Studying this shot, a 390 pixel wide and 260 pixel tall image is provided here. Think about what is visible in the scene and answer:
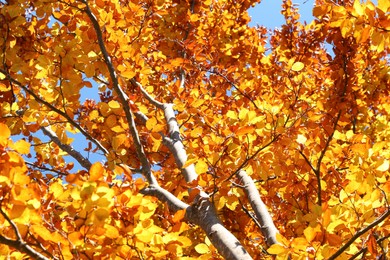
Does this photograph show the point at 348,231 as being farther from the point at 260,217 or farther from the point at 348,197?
the point at 260,217

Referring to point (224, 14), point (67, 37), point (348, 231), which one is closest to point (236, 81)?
point (224, 14)

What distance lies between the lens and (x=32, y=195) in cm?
148

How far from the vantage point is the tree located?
1622 millimetres

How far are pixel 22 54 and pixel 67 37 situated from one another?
354 mm

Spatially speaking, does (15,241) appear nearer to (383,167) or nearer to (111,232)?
(111,232)

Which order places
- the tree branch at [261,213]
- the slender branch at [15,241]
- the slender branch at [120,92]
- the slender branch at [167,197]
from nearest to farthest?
the slender branch at [15,241]
the slender branch at [120,92]
the slender branch at [167,197]
the tree branch at [261,213]

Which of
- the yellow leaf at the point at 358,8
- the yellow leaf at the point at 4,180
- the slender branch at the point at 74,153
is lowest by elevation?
the yellow leaf at the point at 4,180

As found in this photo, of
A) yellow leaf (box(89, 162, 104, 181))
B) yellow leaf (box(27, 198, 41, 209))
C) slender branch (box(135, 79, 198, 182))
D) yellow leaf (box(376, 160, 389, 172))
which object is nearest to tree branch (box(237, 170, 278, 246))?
slender branch (box(135, 79, 198, 182))

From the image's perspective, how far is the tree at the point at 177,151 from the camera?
1.62 m

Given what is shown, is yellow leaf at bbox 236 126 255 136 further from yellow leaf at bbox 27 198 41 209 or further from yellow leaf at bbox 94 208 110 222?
yellow leaf at bbox 27 198 41 209

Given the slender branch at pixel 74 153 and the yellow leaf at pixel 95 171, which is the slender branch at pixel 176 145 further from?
the yellow leaf at pixel 95 171

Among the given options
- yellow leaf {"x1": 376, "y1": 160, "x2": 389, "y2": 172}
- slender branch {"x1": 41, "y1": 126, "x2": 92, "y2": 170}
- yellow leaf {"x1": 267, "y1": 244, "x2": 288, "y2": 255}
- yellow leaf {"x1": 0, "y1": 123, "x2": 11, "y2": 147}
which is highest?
slender branch {"x1": 41, "y1": 126, "x2": 92, "y2": 170}

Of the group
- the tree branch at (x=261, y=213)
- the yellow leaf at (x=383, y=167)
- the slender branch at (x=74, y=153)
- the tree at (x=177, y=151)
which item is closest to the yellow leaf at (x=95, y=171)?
the tree at (x=177, y=151)

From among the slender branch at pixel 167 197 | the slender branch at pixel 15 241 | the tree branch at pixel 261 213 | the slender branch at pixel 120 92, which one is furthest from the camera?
the tree branch at pixel 261 213
